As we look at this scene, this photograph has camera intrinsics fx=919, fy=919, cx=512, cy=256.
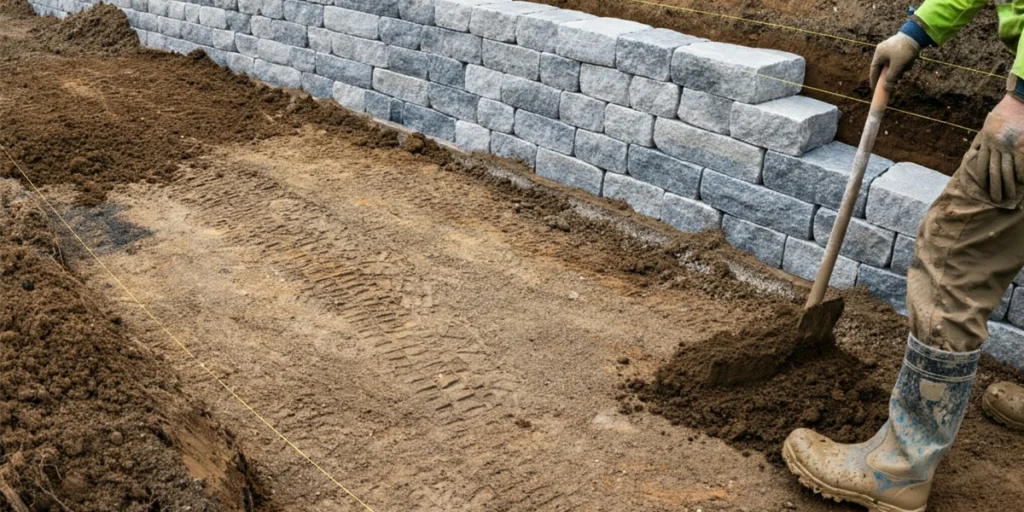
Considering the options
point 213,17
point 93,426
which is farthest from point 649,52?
point 213,17

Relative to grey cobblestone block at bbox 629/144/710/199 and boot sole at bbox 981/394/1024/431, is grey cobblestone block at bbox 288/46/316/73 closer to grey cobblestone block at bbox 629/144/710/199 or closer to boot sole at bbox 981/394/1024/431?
grey cobblestone block at bbox 629/144/710/199

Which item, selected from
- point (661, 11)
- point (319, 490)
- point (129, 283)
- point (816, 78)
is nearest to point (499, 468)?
point (319, 490)

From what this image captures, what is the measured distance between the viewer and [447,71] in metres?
7.07

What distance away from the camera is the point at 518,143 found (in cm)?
667

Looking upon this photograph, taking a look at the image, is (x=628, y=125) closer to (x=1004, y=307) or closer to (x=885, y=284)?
(x=885, y=284)

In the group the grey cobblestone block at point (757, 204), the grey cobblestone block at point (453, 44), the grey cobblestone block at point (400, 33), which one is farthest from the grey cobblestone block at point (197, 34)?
the grey cobblestone block at point (757, 204)

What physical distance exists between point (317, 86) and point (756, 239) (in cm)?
464

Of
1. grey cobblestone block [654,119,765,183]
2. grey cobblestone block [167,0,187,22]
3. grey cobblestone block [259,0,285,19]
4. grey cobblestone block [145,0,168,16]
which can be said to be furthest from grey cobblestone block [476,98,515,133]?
grey cobblestone block [145,0,168,16]

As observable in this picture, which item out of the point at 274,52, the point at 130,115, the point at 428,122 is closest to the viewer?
the point at 428,122

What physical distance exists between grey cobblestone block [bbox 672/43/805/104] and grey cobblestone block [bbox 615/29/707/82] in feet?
0.24

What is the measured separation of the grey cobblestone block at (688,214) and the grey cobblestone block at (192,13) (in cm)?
612

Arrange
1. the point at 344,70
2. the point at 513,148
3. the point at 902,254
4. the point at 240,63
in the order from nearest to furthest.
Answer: the point at 902,254 → the point at 513,148 → the point at 344,70 → the point at 240,63

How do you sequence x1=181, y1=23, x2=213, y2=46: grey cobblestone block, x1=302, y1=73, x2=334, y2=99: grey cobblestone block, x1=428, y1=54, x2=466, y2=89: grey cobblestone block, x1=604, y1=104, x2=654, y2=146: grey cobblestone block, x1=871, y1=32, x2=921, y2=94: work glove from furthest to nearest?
x1=181, y1=23, x2=213, y2=46: grey cobblestone block → x1=302, y1=73, x2=334, y2=99: grey cobblestone block → x1=428, y1=54, x2=466, y2=89: grey cobblestone block → x1=604, y1=104, x2=654, y2=146: grey cobblestone block → x1=871, y1=32, x2=921, y2=94: work glove

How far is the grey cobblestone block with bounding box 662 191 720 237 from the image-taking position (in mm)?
5531
